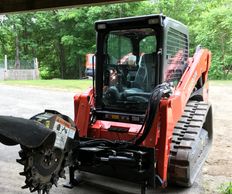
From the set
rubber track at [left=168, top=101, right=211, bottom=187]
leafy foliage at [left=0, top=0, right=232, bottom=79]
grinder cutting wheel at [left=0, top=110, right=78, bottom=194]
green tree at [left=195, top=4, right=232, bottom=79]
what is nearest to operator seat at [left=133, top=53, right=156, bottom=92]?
rubber track at [left=168, top=101, right=211, bottom=187]

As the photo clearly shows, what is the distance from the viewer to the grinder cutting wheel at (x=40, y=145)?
10.5ft

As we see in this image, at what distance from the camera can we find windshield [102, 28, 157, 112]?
4711mm

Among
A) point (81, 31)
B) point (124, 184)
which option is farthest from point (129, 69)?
point (81, 31)

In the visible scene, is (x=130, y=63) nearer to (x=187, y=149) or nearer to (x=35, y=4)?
(x=187, y=149)

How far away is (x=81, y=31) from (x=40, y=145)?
23699 millimetres

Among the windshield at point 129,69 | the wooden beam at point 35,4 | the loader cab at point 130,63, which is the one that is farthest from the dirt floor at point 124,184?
the wooden beam at point 35,4

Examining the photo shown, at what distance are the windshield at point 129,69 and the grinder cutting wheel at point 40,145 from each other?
1.25 metres

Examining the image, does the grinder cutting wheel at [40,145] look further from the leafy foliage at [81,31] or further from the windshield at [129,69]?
the leafy foliage at [81,31]

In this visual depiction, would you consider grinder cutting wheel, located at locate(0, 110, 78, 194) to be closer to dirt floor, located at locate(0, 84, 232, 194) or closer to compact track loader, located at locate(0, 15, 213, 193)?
compact track loader, located at locate(0, 15, 213, 193)

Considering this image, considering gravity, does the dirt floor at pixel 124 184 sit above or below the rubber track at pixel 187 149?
below

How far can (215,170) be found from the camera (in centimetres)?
553

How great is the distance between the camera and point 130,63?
4.97m

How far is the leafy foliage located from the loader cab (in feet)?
49.9

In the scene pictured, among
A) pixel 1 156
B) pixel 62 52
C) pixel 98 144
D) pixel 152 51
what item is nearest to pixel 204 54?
pixel 152 51
